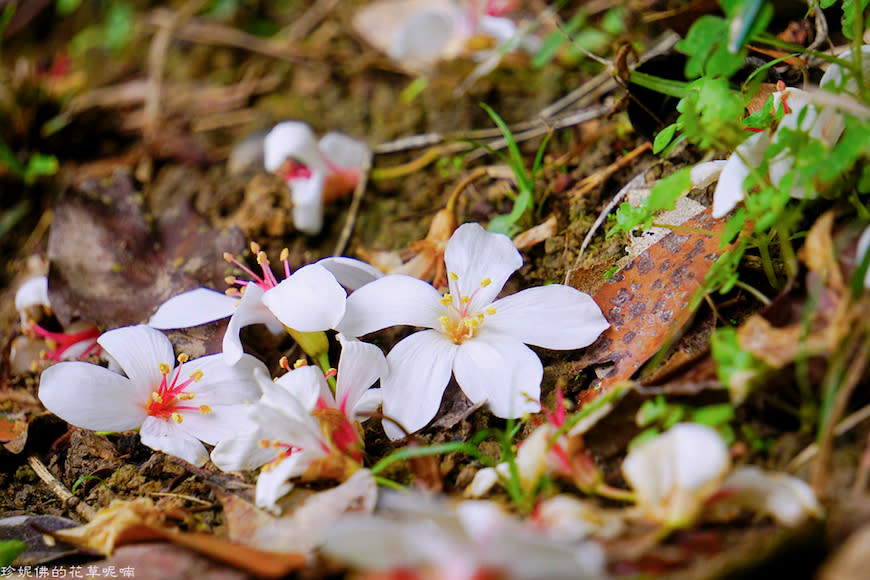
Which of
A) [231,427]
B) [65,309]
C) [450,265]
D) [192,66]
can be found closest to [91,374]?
[231,427]

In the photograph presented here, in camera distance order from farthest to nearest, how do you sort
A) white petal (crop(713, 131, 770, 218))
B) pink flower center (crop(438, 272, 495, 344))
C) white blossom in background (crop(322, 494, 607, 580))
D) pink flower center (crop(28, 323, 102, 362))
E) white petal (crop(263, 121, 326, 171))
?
white petal (crop(263, 121, 326, 171)), pink flower center (crop(28, 323, 102, 362)), pink flower center (crop(438, 272, 495, 344)), white petal (crop(713, 131, 770, 218)), white blossom in background (crop(322, 494, 607, 580))

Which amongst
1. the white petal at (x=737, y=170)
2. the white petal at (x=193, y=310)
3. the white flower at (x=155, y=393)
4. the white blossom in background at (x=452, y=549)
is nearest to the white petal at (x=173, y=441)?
the white flower at (x=155, y=393)

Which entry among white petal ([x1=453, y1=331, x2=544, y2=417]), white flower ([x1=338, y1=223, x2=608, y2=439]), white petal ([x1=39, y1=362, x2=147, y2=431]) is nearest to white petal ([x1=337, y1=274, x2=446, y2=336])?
white flower ([x1=338, y1=223, x2=608, y2=439])

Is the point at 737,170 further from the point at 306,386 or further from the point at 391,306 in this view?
the point at 306,386

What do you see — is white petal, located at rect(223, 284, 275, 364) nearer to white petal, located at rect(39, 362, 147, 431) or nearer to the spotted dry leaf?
white petal, located at rect(39, 362, 147, 431)

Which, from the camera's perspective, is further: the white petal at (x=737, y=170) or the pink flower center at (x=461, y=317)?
the pink flower center at (x=461, y=317)

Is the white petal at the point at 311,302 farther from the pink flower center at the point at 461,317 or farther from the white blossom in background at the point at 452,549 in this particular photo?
the white blossom in background at the point at 452,549
